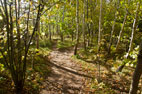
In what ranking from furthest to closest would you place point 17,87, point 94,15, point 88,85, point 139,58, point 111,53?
point 94,15
point 111,53
point 88,85
point 17,87
point 139,58

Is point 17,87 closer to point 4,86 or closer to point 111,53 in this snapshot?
point 4,86

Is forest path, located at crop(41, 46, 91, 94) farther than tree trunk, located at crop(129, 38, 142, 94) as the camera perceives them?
Yes

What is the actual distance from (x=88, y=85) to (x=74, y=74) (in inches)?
55.7

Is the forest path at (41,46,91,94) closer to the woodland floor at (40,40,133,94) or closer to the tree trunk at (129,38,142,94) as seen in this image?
the woodland floor at (40,40,133,94)

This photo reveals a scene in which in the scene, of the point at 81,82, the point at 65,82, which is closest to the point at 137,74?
the point at 81,82

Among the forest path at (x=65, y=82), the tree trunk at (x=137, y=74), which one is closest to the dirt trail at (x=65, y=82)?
the forest path at (x=65, y=82)

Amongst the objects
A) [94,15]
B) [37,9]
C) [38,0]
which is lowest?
[37,9]

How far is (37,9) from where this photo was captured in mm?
2902

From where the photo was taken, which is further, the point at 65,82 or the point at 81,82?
the point at 81,82

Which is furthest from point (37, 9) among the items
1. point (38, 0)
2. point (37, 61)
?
point (37, 61)

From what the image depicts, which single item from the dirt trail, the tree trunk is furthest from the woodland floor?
the tree trunk

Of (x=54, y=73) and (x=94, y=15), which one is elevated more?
(x=94, y=15)

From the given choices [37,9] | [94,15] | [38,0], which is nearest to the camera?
[38,0]

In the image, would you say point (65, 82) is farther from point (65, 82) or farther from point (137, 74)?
point (137, 74)
